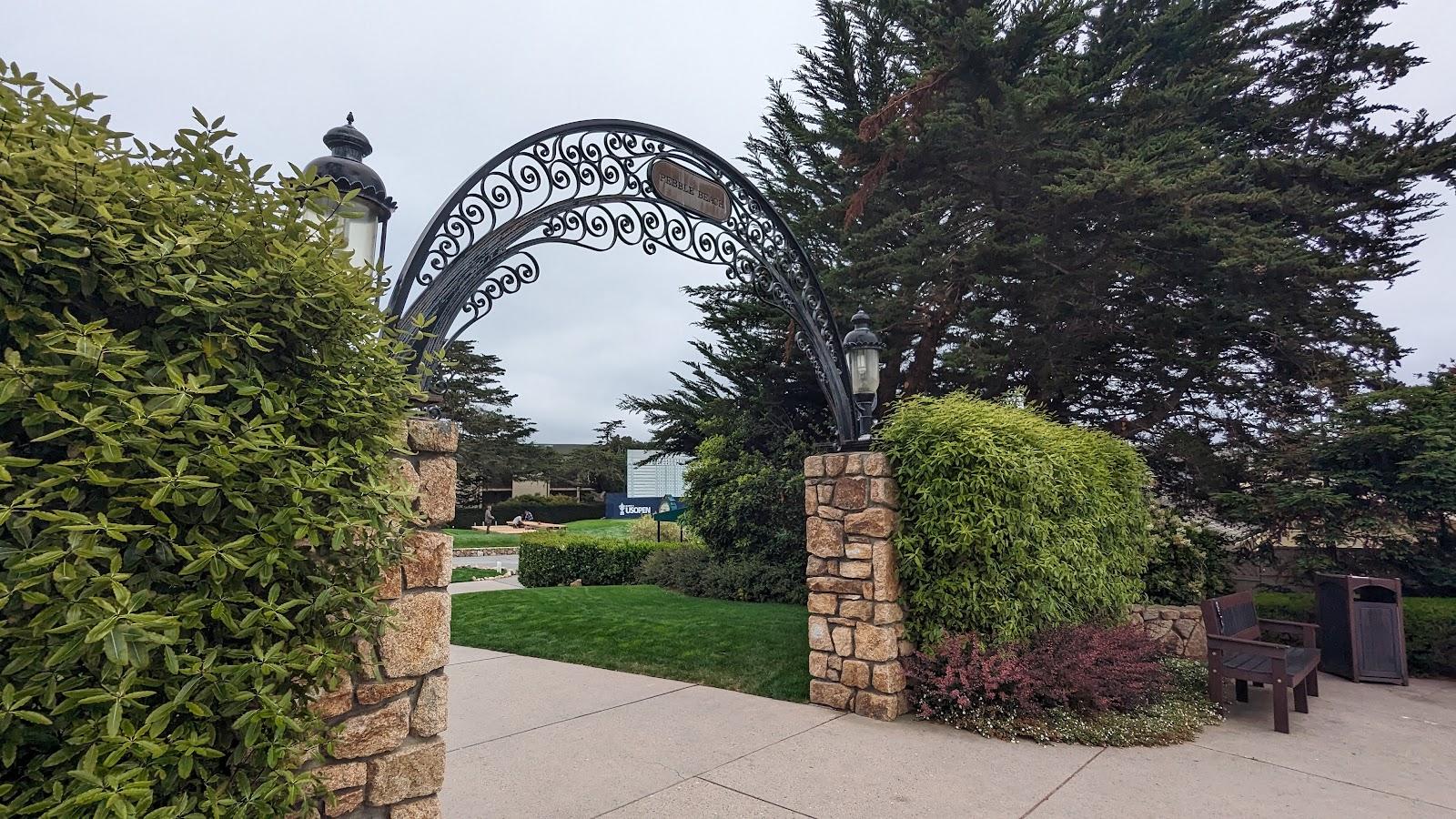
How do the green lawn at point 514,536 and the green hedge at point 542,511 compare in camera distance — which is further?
the green hedge at point 542,511

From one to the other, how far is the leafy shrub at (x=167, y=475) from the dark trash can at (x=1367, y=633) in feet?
26.6

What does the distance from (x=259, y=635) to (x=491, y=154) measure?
326cm

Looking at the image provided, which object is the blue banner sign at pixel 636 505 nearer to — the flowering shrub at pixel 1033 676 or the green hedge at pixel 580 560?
the green hedge at pixel 580 560

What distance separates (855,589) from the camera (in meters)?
5.12

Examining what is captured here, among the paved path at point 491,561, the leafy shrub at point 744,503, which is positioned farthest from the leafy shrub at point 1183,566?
the paved path at point 491,561

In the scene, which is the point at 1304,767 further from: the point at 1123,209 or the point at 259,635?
the point at 1123,209

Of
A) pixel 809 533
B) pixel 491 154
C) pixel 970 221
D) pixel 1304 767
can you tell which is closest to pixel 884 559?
pixel 809 533

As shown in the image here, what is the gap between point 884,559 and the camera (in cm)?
Result: 505

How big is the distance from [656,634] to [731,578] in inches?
128

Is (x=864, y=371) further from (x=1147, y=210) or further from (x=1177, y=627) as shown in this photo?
(x=1147, y=210)

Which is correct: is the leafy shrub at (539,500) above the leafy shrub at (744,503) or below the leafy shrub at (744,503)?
below

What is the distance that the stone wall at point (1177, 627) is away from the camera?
22.3ft

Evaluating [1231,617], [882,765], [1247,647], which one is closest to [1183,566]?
[1231,617]

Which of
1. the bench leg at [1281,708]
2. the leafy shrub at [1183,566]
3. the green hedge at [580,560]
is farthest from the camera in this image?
the green hedge at [580,560]
